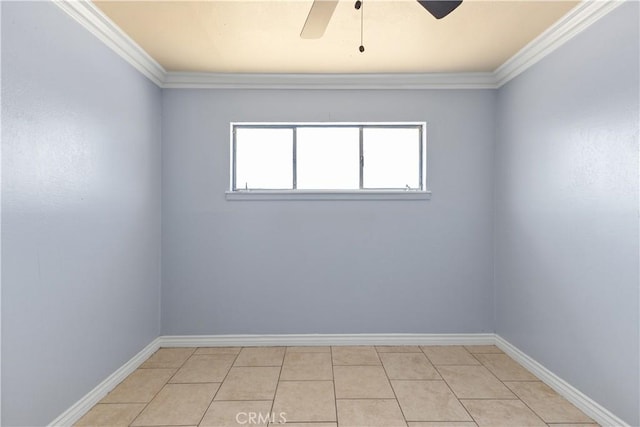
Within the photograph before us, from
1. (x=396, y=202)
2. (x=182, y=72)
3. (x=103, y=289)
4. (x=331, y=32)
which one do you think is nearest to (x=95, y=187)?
(x=103, y=289)

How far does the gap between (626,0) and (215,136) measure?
2.96 meters

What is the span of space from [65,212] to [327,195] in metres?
1.95

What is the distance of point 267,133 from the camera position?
330cm

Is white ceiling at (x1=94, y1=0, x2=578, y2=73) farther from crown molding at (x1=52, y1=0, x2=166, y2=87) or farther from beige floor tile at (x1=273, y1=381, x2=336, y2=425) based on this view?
beige floor tile at (x1=273, y1=381, x2=336, y2=425)

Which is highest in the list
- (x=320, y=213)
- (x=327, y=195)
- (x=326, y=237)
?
(x=327, y=195)

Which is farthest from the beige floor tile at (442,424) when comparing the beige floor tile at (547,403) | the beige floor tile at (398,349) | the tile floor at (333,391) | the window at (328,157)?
the window at (328,157)

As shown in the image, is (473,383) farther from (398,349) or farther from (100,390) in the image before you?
(100,390)

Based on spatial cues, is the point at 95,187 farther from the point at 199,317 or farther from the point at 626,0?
the point at 626,0

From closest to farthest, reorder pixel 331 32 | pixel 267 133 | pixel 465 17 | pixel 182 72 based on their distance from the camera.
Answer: pixel 465 17 → pixel 331 32 → pixel 182 72 → pixel 267 133

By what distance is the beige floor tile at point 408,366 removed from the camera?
2.58 meters

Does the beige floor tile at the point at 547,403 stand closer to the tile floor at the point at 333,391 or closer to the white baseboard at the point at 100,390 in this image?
the tile floor at the point at 333,391

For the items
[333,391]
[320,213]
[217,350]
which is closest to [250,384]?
[333,391]

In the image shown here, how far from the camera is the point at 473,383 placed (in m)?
2.48

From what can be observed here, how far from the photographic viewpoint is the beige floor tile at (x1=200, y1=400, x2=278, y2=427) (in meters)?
2.01
